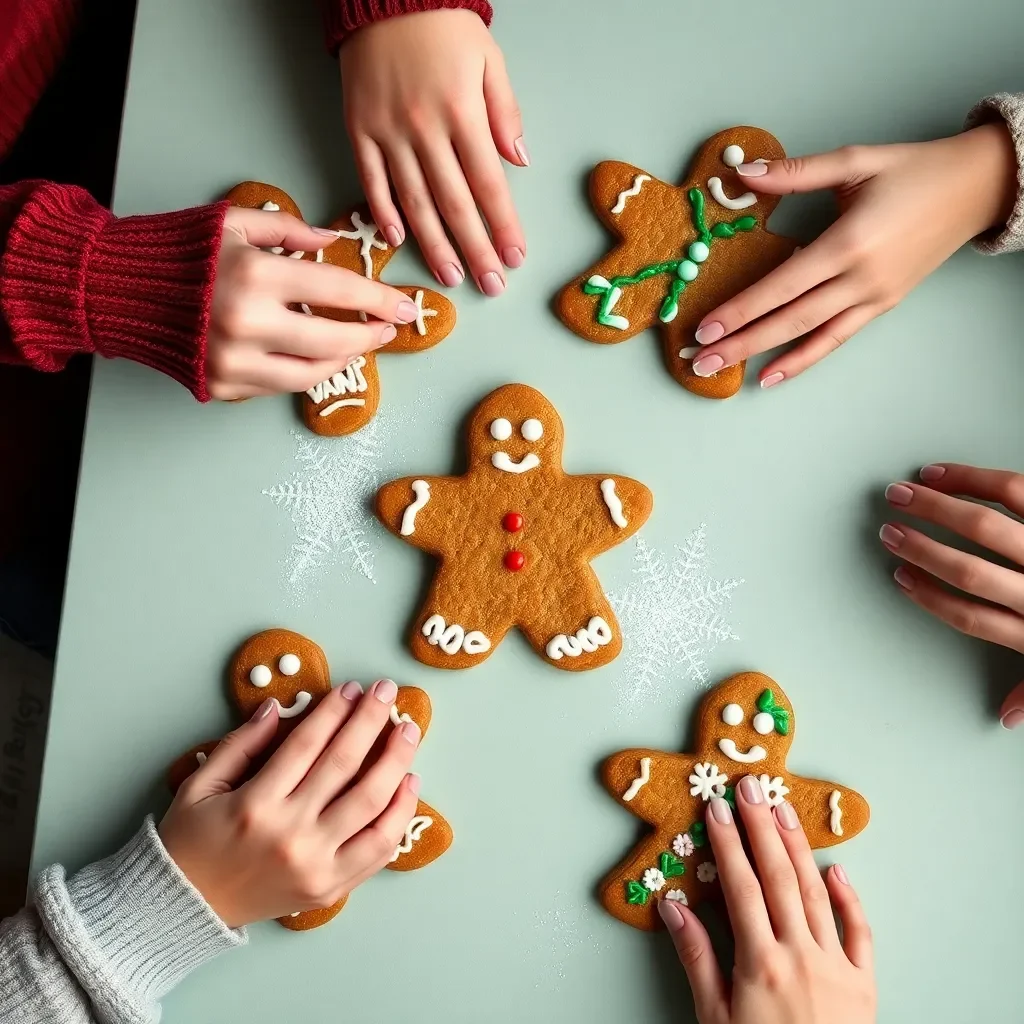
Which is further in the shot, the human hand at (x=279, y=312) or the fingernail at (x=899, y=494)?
the fingernail at (x=899, y=494)

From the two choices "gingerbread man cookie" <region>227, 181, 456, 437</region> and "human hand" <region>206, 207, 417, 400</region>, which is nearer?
"human hand" <region>206, 207, 417, 400</region>

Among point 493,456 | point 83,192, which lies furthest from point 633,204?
point 83,192

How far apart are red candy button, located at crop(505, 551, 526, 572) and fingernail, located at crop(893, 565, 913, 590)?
1.17 feet

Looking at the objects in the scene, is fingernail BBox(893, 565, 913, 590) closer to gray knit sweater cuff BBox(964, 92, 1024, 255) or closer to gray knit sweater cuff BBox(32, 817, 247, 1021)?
gray knit sweater cuff BBox(964, 92, 1024, 255)

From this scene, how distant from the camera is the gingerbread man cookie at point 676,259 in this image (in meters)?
0.92

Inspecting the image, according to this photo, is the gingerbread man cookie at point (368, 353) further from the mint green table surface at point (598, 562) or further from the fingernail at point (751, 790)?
the fingernail at point (751, 790)

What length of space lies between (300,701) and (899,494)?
0.59 meters

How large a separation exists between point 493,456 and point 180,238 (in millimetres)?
331

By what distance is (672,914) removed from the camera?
2.90ft

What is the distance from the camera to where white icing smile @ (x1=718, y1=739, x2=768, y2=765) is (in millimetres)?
893

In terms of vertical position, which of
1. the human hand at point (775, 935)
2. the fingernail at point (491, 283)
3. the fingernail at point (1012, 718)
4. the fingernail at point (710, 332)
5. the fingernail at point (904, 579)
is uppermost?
the fingernail at point (491, 283)

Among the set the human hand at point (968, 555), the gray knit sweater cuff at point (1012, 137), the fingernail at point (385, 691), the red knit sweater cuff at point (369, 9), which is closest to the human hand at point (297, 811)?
the fingernail at point (385, 691)

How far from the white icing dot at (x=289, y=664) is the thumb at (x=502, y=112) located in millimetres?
508

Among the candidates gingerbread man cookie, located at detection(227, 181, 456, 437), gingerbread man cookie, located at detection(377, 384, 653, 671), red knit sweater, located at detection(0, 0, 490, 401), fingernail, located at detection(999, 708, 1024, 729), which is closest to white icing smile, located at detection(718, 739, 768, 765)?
gingerbread man cookie, located at detection(377, 384, 653, 671)
